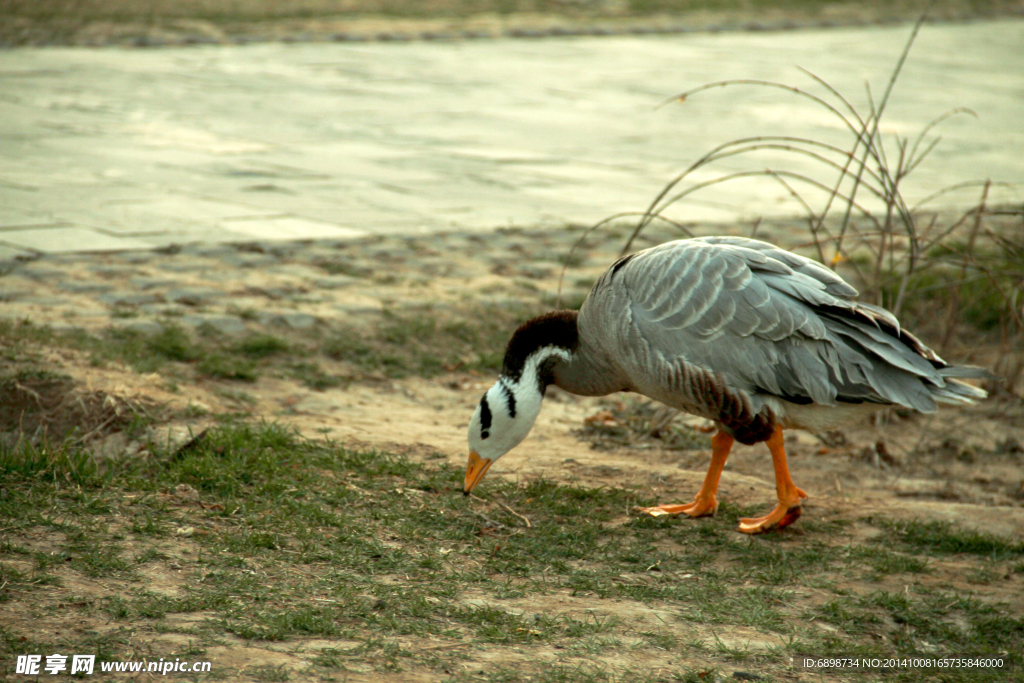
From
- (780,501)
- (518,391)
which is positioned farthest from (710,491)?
(518,391)

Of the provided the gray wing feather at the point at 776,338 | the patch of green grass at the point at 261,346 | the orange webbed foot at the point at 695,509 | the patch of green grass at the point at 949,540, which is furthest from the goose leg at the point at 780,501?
the patch of green grass at the point at 261,346

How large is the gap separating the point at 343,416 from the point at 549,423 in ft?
4.11

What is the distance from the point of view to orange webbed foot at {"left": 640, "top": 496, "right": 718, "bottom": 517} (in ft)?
15.5

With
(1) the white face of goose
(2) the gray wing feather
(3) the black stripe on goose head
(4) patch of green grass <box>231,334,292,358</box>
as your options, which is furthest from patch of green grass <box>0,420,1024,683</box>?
(4) patch of green grass <box>231,334,292,358</box>

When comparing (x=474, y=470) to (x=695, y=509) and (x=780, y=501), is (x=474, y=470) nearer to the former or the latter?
(x=695, y=509)

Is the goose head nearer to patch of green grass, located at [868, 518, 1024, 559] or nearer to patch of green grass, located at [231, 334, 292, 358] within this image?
patch of green grass, located at [868, 518, 1024, 559]

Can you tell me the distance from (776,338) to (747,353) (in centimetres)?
14

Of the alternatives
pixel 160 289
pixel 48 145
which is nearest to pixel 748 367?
pixel 160 289

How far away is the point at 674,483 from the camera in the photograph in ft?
17.0

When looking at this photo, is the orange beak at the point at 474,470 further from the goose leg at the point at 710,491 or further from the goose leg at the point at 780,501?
the goose leg at the point at 780,501

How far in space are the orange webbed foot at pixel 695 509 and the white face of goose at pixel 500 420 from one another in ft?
2.33

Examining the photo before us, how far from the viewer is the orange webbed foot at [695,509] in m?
4.73

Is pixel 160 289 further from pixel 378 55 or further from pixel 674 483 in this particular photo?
pixel 378 55

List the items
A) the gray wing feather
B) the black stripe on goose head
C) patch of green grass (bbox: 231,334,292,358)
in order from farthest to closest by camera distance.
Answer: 1. patch of green grass (bbox: 231,334,292,358)
2. the black stripe on goose head
3. the gray wing feather
